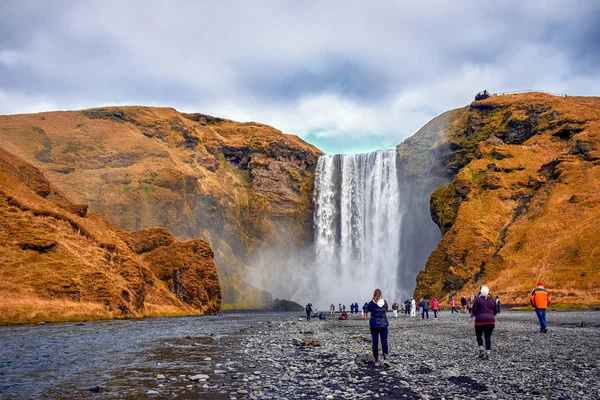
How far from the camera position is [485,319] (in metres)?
14.8

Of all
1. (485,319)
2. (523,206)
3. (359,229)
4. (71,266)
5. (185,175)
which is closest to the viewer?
(485,319)

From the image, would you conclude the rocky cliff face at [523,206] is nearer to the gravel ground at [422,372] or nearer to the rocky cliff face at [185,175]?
the gravel ground at [422,372]

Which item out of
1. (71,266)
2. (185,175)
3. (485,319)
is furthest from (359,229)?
(485,319)

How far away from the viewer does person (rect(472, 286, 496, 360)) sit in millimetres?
14719

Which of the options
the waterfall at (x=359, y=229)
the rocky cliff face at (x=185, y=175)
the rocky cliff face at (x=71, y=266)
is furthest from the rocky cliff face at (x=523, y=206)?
the rocky cliff face at (x=185, y=175)

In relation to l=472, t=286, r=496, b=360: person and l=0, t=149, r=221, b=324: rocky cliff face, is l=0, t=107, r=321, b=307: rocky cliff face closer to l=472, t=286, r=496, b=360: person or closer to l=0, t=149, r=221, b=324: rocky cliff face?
l=0, t=149, r=221, b=324: rocky cliff face

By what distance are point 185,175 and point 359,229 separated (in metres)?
43.1

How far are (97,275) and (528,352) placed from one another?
40129 millimetres

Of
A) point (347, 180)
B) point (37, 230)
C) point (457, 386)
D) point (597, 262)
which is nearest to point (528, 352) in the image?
point (457, 386)

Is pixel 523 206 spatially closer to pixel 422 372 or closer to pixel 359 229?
pixel 359 229

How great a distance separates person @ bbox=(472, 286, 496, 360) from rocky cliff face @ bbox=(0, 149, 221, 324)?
3380 cm

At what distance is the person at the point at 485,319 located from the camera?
1472 centimetres

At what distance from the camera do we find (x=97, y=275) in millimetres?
44719

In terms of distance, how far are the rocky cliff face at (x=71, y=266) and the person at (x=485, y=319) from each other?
3380cm
